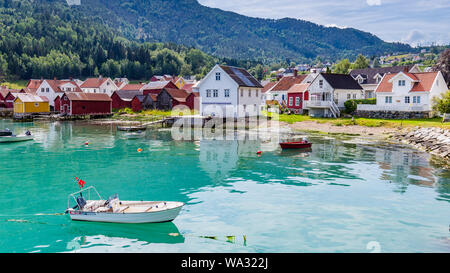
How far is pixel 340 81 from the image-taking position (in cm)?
7112

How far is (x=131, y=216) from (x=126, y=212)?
1.04 feet

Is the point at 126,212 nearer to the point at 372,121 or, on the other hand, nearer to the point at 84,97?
the point at 372,121

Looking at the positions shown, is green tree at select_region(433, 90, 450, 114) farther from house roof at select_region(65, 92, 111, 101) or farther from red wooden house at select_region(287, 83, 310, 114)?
house roof at select_region(65, 92, 111, 101)

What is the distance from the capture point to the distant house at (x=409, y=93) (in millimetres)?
57656

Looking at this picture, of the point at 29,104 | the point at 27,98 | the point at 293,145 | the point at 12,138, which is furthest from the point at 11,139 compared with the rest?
the point at 27,98

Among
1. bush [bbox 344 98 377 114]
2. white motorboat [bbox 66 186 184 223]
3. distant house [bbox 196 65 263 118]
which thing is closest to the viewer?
white motorboat [bbox 66 186 184 223]

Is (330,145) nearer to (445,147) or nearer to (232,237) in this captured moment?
(445,147)

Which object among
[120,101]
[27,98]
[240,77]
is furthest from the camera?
[120,101]

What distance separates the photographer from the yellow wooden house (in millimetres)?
93750

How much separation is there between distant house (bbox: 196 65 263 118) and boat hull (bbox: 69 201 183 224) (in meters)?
51.4

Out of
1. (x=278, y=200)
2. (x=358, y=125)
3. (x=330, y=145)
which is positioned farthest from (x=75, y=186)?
(x=358, y=125)

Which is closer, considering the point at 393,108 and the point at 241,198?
the point at 241,198

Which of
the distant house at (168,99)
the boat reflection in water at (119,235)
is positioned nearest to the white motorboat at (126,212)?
the boat reflection in water at (119,235)

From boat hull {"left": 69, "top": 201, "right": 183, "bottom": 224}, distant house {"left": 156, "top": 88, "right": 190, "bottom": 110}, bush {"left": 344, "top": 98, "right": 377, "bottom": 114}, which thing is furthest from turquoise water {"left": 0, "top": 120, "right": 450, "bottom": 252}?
distant house {"left": 156, "top": 88, "right": 190, "bottom": 110}
